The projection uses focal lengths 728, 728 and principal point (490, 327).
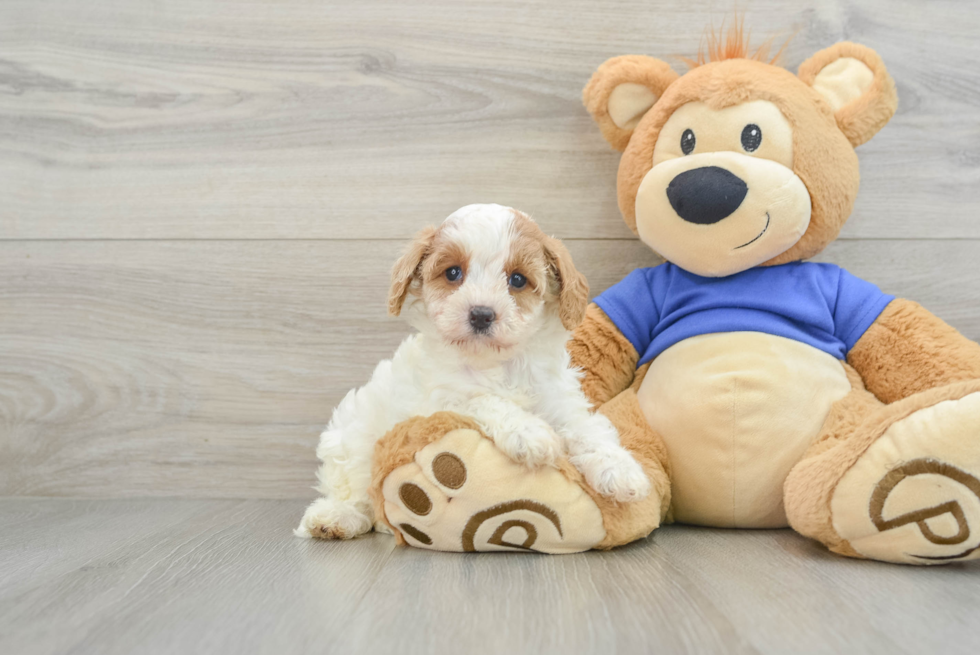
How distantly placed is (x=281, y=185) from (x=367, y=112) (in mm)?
238

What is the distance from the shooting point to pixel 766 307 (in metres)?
1.26

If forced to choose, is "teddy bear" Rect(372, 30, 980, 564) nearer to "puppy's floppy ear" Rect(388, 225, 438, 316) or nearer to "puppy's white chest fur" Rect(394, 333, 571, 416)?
"puppy's white chest fur" Rect(394, 333, 571, 416)

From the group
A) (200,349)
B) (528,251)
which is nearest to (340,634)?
(528,251)

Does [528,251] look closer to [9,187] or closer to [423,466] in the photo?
[423,466]

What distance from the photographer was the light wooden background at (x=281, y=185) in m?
1.50

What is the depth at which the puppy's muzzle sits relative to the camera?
1.03 metres

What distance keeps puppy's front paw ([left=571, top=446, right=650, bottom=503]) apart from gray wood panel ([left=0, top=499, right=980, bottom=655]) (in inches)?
3.8

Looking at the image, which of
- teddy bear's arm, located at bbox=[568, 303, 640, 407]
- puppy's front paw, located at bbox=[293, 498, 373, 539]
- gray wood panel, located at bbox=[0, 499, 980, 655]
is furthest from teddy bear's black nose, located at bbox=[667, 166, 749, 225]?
puppy's front paw, located at bbox=[293, 498, 373, 539]

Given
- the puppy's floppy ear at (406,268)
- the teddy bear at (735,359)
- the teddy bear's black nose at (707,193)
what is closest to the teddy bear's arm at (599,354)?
the teddy bear at (735,359)

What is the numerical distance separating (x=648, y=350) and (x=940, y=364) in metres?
0.47

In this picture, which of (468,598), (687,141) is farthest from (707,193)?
(468,598)

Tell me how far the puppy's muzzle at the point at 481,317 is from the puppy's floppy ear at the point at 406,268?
14 cm

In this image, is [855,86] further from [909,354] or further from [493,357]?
[493,357]

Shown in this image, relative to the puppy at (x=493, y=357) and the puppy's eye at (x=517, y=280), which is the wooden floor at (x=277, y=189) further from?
the puppy's eye at (x=517, y=280)
